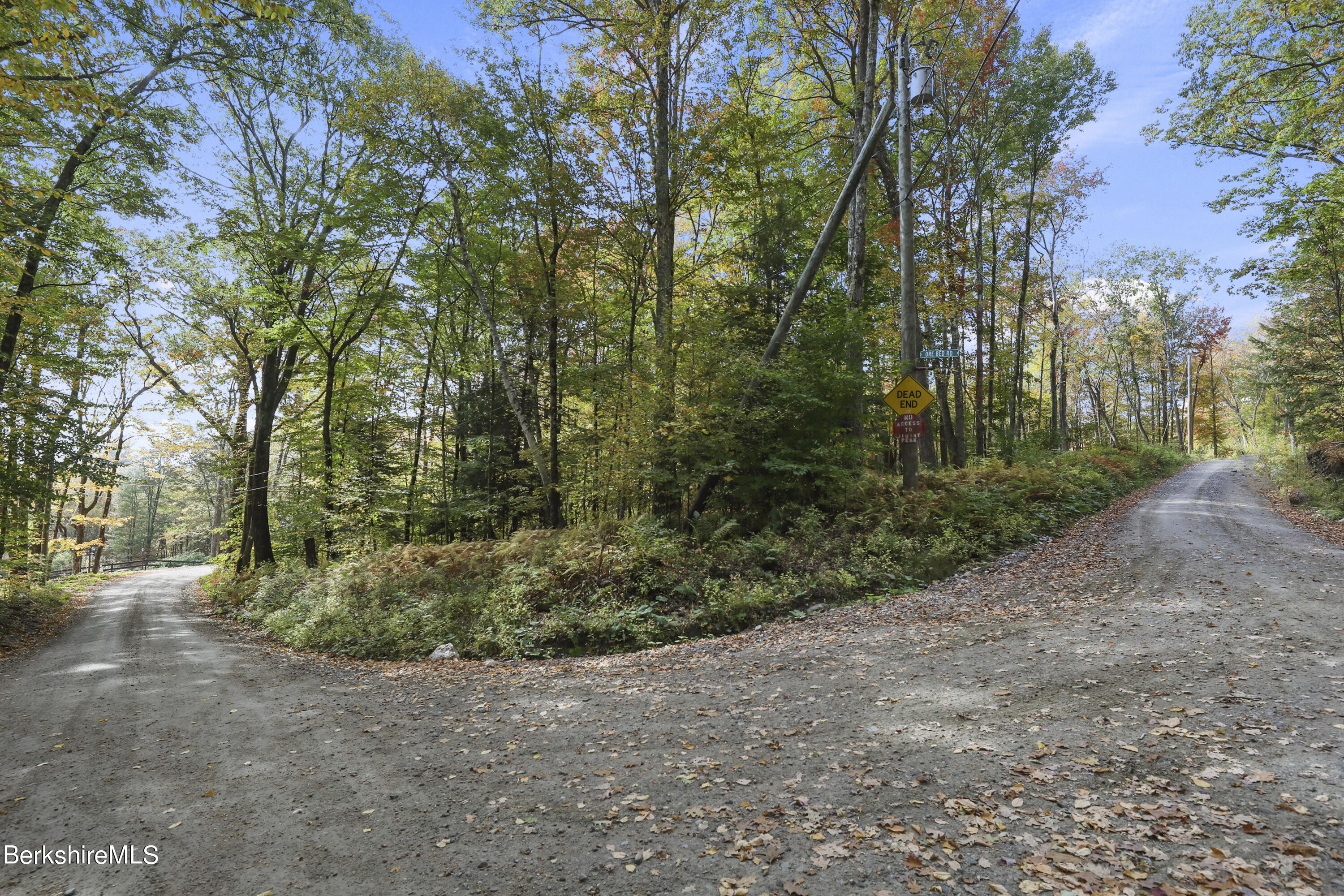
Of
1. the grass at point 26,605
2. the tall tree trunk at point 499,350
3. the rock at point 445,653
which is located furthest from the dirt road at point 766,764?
the tall tree trunk at point 499,350

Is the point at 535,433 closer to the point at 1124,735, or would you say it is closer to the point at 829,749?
the point at 829,749

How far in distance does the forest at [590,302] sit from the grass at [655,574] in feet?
0.24

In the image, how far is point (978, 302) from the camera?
18922 millimetres

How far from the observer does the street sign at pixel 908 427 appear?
10562 millimetres

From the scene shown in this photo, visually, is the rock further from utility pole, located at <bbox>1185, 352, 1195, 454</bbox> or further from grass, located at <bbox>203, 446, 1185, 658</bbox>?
utility pole, located at <bbox>1185, 352, 1195, 454</bbox>

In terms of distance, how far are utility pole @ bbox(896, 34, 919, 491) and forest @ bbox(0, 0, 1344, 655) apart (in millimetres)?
111

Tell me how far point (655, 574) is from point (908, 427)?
18.2 ft

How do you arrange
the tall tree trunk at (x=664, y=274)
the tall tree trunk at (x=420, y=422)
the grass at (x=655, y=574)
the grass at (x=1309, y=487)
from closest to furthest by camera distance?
the grass at (x=655, y=574), the tall tree trunk at (x=664, y=274), the grass at (x=1309, y=487), the tall tree trunk at (x=420, y=422)

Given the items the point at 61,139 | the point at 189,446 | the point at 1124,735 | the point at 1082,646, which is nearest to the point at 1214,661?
the point at 1082,646

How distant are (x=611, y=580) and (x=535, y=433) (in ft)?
23.9

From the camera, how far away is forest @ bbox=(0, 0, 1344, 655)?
1019cm

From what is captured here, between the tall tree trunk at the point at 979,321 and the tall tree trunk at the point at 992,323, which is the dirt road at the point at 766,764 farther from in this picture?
the tall tree trunk at the point at 992,323

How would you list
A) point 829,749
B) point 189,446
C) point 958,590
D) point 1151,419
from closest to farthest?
point 829,749 < point 958,590 < point 189,446 < point 1151,419

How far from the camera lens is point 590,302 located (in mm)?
16062
